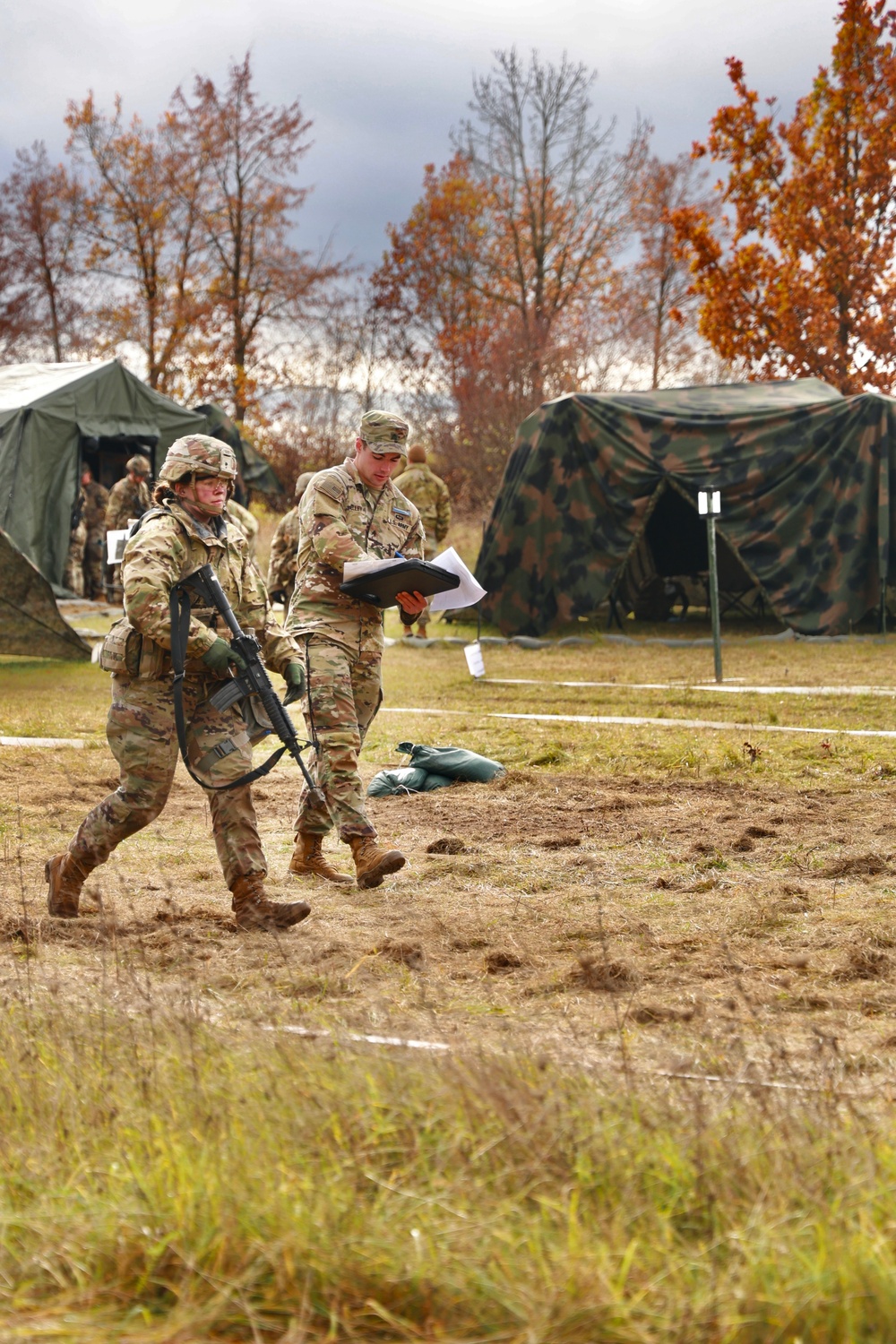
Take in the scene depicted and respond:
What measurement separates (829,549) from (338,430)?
21.5m

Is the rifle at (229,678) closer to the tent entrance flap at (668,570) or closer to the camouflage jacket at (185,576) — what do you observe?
the camouflage jacket at (185,576)

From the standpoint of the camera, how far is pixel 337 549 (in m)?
5.69

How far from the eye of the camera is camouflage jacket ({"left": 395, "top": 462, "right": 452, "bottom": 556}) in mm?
16719

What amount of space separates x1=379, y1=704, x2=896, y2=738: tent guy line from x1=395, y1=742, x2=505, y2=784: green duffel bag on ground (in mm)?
1147

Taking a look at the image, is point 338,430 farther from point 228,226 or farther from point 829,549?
point 829,549

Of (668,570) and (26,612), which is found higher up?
(668,570)

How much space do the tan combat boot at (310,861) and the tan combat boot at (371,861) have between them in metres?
0.24

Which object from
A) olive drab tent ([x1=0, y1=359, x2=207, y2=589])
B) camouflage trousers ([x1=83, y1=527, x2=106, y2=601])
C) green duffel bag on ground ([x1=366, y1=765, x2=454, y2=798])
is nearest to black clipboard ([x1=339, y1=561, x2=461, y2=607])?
green duffel bag on ground ([x1=366, y1=765, x2=454, y2=798])

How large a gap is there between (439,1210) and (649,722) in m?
7.50

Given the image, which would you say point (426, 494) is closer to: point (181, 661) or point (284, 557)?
point (284, 557)

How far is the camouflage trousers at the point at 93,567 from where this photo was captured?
21.3 m

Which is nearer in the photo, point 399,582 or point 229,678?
point 229,678

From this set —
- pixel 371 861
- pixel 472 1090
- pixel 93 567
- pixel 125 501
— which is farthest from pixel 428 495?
pixel 472 1090

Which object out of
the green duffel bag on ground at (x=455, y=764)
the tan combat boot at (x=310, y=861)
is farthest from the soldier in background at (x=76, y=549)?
the tan combat boot at (x=310, y=861)
